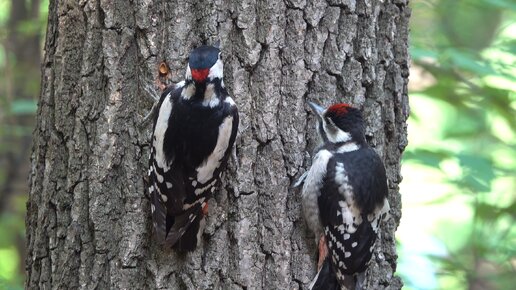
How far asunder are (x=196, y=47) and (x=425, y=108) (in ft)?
21.3

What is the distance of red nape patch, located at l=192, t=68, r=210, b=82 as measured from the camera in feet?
7.77

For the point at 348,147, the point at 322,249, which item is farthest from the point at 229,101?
the point at 322,249

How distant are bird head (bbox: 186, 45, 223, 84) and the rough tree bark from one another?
0.15 m

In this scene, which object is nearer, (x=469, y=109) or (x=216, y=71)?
(x=216, y=71)

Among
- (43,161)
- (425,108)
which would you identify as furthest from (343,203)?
(425,108)

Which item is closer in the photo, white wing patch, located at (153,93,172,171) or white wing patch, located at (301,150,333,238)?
white wing patch, located at (153,93,172,171)

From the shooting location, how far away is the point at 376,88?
279 centimetres

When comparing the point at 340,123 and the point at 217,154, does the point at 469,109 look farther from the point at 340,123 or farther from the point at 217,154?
the point at 217,154

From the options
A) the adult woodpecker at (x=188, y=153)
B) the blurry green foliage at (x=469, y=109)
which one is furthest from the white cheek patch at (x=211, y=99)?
the blurry green foliage at (x=469, y=109)

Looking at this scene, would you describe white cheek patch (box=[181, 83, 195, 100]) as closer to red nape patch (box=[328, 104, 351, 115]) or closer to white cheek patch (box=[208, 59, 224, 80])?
white cheek patch (box=[208, 59, 224, 80])

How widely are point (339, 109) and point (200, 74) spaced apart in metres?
0.57

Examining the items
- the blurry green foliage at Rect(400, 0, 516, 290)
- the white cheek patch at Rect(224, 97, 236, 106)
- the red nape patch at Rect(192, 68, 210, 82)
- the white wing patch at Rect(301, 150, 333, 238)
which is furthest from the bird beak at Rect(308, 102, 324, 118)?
the blurry green foliage at Rect(400, 0, 516, 290)

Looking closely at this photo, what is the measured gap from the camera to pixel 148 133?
2.57 metres

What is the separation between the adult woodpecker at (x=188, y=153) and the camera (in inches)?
96.6
